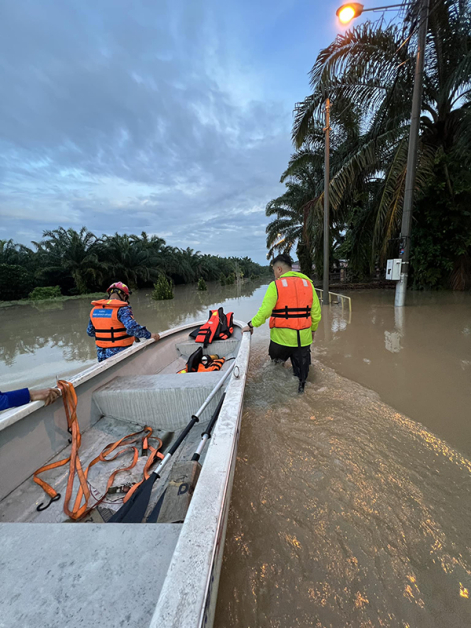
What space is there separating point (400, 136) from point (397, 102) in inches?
52.7

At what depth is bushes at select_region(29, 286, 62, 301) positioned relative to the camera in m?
19.7

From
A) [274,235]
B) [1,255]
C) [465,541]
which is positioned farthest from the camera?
[274,235]

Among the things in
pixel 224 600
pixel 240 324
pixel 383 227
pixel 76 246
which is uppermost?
pixel 76 246

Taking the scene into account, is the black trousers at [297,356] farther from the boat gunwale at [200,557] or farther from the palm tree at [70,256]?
the palm tree at [70,256]

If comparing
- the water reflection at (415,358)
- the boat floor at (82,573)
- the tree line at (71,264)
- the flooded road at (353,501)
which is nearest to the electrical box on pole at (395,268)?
the water reflection at (415,358)

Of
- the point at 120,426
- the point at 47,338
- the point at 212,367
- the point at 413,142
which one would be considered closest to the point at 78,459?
the point at 120,426

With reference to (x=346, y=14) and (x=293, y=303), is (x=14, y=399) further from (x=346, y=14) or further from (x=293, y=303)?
(x=346, y=14)

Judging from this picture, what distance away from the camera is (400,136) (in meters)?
9.98

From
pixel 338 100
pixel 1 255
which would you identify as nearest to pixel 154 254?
pixel 1 255

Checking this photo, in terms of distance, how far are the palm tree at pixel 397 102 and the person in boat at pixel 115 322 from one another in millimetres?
8859

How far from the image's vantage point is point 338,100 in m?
9.38

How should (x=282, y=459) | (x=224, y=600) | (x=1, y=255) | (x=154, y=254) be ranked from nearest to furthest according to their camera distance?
(x=224, y=600), (x=282, y=459), (x=1, y=255), (x=154, y=254)

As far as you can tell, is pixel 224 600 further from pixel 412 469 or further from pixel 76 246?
pixel 76 246

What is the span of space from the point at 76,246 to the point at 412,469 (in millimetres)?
24265
